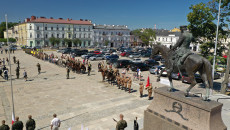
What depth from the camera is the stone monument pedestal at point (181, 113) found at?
6.50 m

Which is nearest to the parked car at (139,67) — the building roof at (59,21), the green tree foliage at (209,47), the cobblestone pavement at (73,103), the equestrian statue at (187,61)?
the cobblestone pavement at (73,103)

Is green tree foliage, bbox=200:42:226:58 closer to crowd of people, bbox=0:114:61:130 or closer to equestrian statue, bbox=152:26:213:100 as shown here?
equestrian statue, bbox=152:26:213:100

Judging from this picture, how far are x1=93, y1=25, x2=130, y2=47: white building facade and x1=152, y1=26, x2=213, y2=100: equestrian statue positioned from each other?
264 feet

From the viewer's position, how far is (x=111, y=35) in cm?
9275

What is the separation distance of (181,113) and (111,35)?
87.5 m

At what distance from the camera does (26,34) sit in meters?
79.7

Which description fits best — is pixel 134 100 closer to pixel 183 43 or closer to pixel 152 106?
pixel 152 106

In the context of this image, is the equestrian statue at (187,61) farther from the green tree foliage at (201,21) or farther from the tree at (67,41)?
the tree at (67,41)

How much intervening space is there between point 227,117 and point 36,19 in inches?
3312

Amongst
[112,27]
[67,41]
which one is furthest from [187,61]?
[112,27]

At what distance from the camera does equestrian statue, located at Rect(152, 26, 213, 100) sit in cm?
717

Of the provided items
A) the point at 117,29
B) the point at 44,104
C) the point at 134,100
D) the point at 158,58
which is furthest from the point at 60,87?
the point at 117,29

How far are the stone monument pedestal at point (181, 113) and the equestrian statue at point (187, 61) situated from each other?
0.49m

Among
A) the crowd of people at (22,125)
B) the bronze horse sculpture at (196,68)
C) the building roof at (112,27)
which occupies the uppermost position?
the building roof at (112,27)
